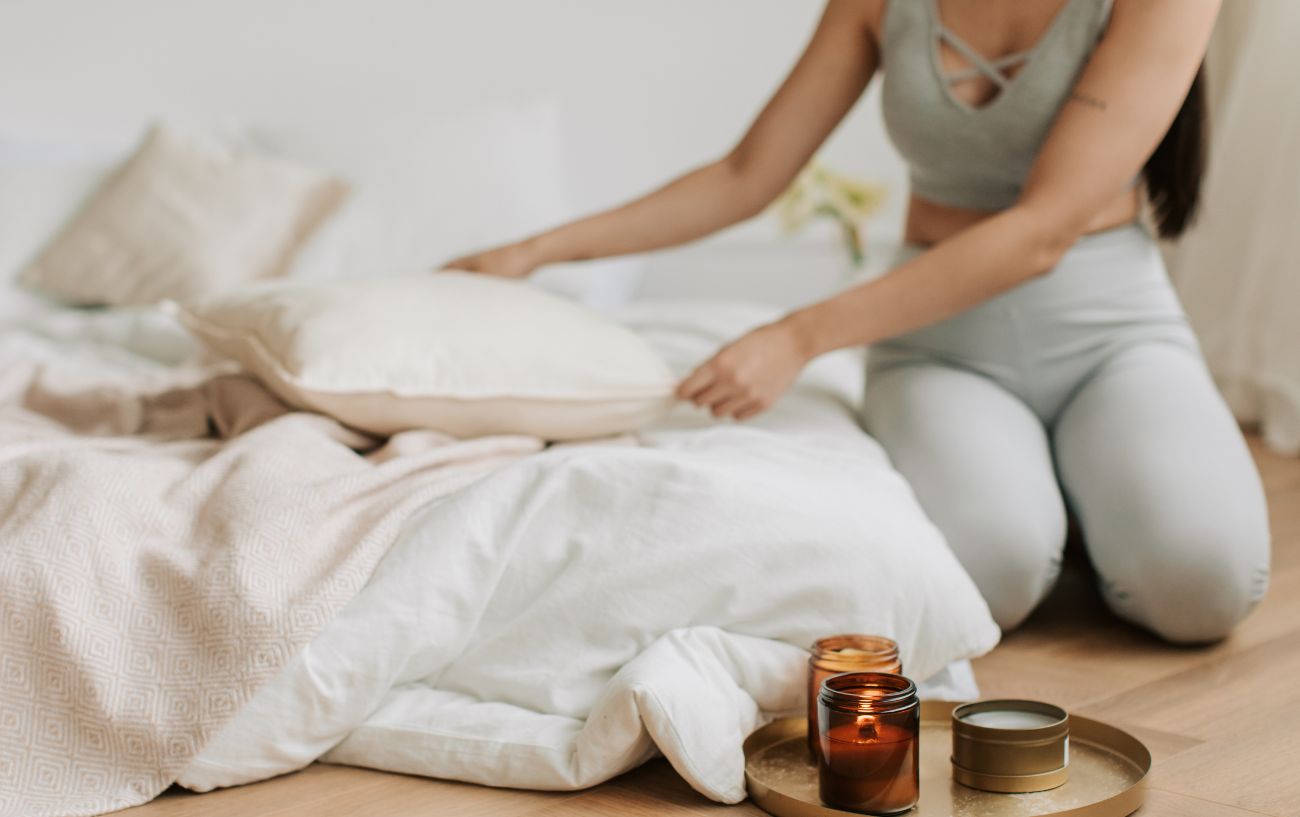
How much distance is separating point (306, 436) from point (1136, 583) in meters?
0.90

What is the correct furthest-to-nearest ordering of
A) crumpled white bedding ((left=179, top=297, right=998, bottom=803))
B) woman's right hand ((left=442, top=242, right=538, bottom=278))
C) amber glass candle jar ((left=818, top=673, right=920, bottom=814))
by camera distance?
woman's right hand ((left=442, top=242, right=538, bottom=278))
crumpled white bedding ((left=179, top=297, right=998, bottom=803))
amber glass candle jar ((left=818, top=673, right=920, bottom=814))

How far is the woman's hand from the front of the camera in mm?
1464

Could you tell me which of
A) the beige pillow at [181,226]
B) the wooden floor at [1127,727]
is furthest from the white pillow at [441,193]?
the wooden floor at [1127,727]

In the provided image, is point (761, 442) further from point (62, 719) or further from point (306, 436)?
point (62, 719)

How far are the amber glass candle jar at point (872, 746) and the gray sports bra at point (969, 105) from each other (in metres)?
0.81

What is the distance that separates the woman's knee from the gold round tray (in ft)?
1.17

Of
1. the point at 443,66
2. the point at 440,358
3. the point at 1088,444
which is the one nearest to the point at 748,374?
the point at 440,358

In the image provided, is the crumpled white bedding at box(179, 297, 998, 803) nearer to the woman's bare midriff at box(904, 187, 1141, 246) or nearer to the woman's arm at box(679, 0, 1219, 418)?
the woman's arm at box(679, 0, 1219, 418)

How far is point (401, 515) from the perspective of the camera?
4.03 ft

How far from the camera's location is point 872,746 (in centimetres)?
103

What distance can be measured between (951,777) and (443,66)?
2.69 meters

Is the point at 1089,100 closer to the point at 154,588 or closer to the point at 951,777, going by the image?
the point at 951,777

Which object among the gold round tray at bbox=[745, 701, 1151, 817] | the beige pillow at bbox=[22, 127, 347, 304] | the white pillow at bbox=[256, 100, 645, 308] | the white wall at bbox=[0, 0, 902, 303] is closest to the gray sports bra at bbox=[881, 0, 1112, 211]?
the gold round tray at bbox=[745, 701, 1151, 817]

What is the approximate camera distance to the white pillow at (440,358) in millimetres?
1383
